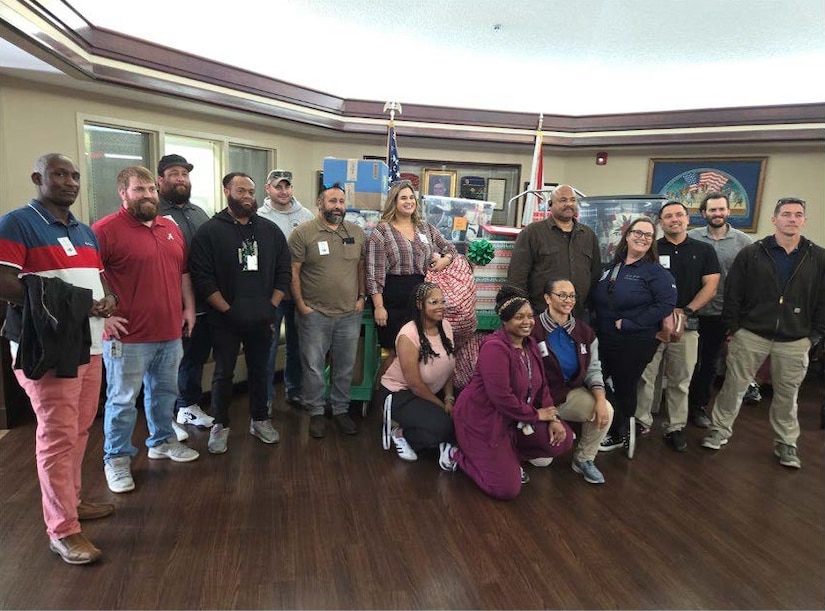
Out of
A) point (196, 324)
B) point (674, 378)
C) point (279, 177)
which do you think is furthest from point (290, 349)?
point (674, 378)

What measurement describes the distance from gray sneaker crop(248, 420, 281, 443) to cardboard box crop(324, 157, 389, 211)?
1.80 metres

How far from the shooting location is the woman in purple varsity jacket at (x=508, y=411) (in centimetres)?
250

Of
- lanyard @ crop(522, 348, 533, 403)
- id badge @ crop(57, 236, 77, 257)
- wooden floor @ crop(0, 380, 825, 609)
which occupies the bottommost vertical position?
wooden floor @ crop(0, 380, 825, 609)

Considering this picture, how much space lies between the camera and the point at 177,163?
9.71 feet

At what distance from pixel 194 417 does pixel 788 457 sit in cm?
376

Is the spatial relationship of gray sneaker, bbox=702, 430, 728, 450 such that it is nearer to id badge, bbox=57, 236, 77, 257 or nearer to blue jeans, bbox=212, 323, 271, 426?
blue jeans, bbox=212, 323, 271, 426

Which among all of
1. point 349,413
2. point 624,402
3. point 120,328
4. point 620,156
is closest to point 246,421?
point 349,413

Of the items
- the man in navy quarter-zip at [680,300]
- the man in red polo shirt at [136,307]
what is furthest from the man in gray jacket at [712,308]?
the man in red polo shirt at [136,307]

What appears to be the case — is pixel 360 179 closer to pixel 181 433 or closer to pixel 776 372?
pixel 181 433

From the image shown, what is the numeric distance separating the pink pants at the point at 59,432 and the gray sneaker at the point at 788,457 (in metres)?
3.76

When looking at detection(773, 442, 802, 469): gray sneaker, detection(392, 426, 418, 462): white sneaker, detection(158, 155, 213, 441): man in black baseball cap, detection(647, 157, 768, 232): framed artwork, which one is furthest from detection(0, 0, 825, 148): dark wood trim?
detection(773, 442, 802, 469): gray sneaker

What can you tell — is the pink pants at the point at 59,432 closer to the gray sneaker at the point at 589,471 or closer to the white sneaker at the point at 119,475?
the white sneaker at the point at 119,475

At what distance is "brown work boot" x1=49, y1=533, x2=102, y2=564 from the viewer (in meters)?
1.91

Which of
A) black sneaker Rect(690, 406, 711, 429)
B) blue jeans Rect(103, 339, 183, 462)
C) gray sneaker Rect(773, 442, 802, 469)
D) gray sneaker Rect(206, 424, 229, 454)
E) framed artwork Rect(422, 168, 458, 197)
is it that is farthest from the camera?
framed artwork Rect(422, 168, 458, 197)
